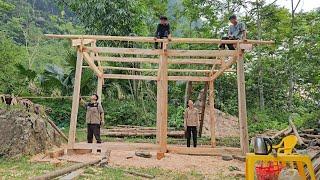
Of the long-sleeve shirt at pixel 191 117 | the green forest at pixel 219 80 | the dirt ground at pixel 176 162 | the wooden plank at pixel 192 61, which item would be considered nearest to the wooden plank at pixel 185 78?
the wooden plank at pixel 192 61

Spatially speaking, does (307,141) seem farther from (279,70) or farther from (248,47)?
(279,70)

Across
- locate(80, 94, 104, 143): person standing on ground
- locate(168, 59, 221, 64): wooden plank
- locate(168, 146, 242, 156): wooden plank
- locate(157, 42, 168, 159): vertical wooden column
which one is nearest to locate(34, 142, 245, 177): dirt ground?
locate(168, 146, 242, 156): wooden plank

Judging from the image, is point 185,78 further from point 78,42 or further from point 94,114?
point 78,42

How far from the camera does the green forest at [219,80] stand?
1827 cm

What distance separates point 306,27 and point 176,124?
7.01 m

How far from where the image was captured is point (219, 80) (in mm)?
21578

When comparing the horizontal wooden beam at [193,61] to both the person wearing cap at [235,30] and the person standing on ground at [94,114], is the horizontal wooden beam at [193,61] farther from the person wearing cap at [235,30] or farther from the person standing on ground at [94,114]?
the person standing on ground at [94,114]

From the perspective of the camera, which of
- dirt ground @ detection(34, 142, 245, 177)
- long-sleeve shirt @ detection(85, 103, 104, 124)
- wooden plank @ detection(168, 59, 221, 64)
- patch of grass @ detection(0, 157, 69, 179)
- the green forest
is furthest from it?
the green forest

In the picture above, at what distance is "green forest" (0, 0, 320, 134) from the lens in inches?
719

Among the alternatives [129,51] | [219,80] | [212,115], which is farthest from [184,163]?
[219,80]

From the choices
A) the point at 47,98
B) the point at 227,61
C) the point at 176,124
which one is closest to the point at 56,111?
the point at 47,98

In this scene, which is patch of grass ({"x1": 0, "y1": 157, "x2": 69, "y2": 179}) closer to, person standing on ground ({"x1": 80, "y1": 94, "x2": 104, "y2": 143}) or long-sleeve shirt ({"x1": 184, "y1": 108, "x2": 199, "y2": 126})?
person standing on ground ({"x1": 80, "y1": 94, "x2": 104, "y2": 143})

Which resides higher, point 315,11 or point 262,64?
point 315,11

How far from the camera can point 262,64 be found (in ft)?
67.2
